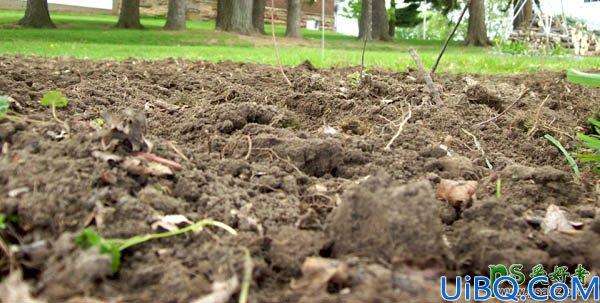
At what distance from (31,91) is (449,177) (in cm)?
240

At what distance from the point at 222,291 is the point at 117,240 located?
0.33m

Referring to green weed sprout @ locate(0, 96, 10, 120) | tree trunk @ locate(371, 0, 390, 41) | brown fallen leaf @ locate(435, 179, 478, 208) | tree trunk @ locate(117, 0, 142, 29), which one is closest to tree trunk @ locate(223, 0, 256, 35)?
tree trunk @ locate(117, 0, 142, 29)

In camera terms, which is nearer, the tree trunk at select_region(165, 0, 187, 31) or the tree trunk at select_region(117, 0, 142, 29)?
the tree trunk at select_region(165, 0, 187, 31)

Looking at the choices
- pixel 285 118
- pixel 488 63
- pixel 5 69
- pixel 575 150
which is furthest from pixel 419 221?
pixel 488 63

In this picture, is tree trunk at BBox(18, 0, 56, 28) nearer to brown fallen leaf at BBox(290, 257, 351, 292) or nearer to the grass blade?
the grass blade

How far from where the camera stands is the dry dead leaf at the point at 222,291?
1.28 m

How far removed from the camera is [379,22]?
29547 millimetres

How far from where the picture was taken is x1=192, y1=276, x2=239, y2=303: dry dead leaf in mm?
1279

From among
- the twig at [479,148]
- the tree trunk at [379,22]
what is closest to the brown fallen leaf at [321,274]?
the twig at [479,148]

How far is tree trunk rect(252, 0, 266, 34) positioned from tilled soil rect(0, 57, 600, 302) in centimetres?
2361

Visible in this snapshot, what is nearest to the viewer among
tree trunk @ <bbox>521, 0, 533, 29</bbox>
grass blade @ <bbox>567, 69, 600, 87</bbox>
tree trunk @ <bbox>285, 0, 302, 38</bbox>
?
grass blade @ <bbox>567, 69, 600, 87</bbox>

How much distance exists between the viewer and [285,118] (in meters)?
2.99

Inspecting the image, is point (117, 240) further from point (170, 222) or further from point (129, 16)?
point (129, 16)

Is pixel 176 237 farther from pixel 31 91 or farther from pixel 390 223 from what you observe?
pixel 31 91
